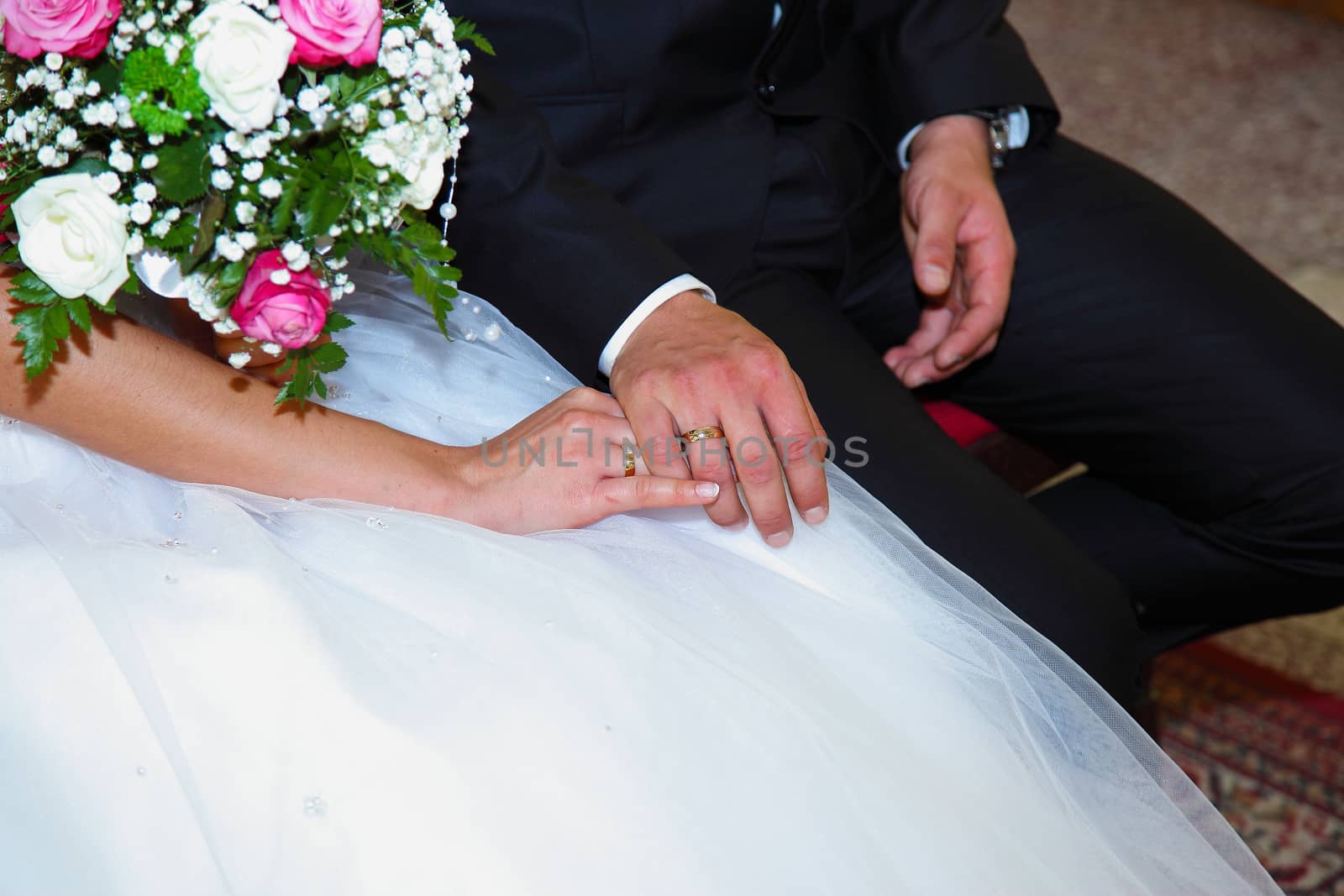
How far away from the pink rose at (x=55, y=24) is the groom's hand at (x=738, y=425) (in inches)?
19.4

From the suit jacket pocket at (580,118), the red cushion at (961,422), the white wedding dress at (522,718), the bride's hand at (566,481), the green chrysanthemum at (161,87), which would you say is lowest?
the red cushion at (961,422)

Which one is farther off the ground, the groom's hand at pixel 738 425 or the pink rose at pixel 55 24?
the pink rose at pixel 55 24

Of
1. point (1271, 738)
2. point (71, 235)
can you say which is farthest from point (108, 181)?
point (1271, 738)

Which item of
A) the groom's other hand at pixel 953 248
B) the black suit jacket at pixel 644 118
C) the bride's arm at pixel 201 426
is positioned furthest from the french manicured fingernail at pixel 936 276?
the bride's arm at pixel 201 426

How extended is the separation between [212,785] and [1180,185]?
355 cm

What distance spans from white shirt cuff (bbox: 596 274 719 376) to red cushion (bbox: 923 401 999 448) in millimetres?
544

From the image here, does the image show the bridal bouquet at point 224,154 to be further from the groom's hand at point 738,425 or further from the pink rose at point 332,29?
the groom's hand at point 738,425

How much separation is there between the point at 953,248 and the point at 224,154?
873 millimetres

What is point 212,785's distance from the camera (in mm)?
796

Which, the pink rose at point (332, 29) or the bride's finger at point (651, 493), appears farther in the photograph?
the bride's finger at point (651, 493)

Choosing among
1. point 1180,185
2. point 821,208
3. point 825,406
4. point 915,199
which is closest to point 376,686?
point 825,406

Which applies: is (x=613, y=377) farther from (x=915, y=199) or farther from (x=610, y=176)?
(x=915, y=199)

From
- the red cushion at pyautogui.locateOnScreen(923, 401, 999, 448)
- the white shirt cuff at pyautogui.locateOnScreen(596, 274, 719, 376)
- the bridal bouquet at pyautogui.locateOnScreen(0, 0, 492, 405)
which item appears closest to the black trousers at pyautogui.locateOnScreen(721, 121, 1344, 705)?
the red cushion at pyautogui.locateOnScreen(923, 401, 999, 448)

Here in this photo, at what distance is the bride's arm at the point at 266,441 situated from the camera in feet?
3.01
